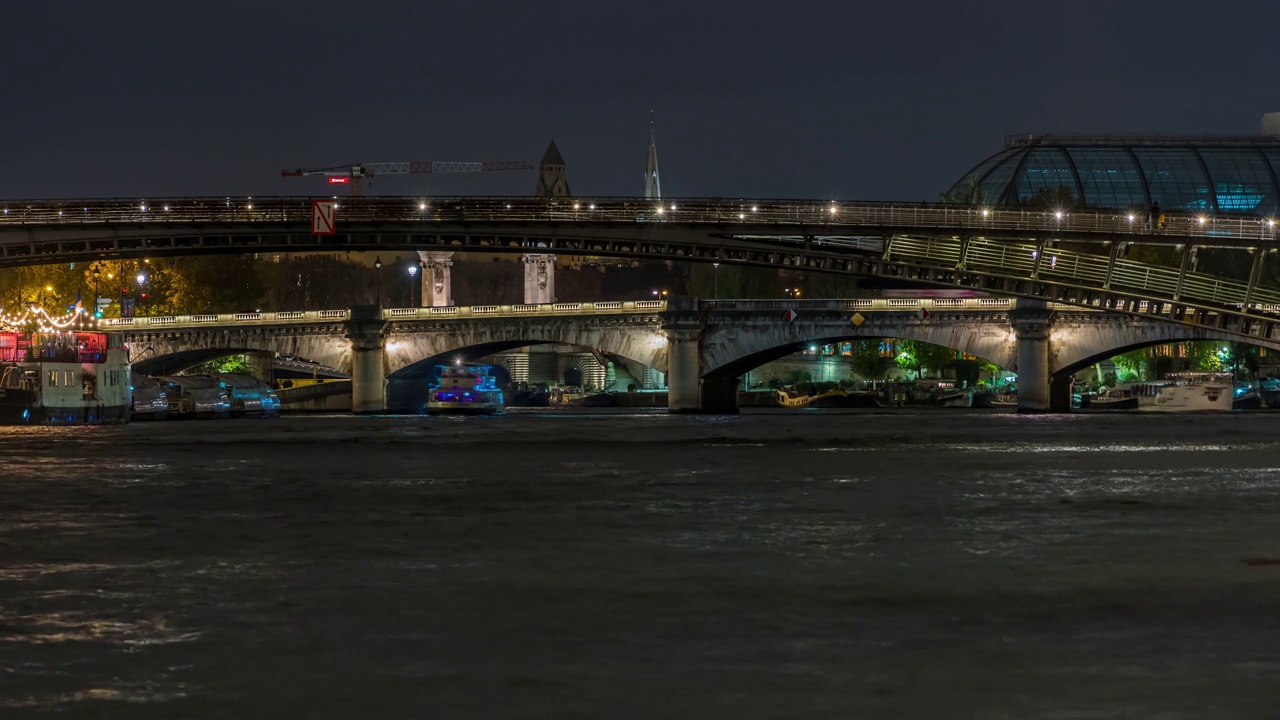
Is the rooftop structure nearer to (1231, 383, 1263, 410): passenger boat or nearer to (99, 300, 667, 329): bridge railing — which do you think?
(1231, 383, 1263, 410): passenger boat

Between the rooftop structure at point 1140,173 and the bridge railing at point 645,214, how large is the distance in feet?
256

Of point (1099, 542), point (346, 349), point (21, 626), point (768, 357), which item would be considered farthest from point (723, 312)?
point (21, 626)

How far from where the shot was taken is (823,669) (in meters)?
16.1

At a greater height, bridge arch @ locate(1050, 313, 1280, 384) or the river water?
bridge arch @ locate(1050, 313, 1280, 384)

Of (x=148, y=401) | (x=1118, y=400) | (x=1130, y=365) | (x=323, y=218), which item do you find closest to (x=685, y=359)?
(x=1118, y=400)

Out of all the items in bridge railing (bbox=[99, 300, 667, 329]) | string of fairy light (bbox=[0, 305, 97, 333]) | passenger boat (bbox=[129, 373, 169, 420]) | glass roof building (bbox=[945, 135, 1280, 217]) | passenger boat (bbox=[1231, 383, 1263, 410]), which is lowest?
passenger boat (bbox=[1231, 383, 1263, 410])

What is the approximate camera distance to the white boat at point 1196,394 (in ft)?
345

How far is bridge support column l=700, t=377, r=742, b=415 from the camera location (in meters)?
116

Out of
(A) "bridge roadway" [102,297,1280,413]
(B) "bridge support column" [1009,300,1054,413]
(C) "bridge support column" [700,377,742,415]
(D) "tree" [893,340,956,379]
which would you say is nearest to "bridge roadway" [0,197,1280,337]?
(A) "bridge roadway" [102,297,1280,413]

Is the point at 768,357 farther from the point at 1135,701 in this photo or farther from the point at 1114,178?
the point at 1135,701

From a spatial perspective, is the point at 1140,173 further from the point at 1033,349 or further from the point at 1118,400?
the point at 1033,349

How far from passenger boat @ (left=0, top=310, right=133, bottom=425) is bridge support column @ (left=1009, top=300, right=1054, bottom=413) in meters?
51.5

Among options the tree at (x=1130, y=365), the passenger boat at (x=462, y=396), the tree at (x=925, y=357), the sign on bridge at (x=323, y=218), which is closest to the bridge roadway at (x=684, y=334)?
the passenger boat at (x=462, y=396)

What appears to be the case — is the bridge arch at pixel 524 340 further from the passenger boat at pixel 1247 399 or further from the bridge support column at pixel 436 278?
the passenger boat at pixel 1247 399
